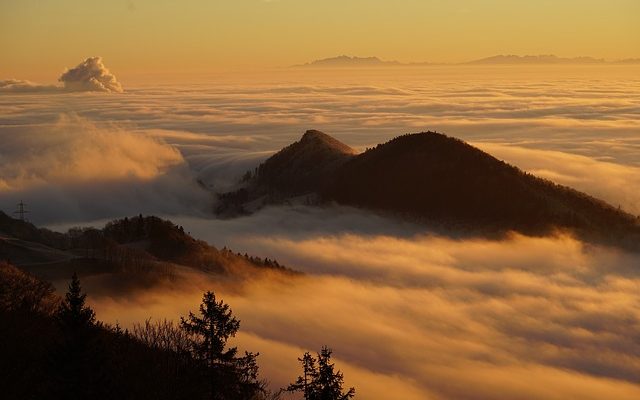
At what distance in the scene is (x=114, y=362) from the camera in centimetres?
4666

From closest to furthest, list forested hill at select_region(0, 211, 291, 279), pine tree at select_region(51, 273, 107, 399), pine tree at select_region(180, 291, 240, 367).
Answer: pine tree at select_region(51, 273, 107, 399)
pine tree at select_region(180, 291, 240, 367)
forested hill at select_region(0, 211, 291, 279)

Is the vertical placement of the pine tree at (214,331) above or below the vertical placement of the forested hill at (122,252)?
above

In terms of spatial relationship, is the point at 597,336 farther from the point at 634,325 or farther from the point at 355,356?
the point at 355,356

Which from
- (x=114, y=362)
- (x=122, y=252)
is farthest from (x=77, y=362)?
(x=122, y=252)

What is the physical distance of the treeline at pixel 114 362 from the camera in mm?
35406

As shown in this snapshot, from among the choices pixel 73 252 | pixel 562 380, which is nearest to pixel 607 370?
pixel 562 380

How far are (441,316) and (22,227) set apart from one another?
104344 mm

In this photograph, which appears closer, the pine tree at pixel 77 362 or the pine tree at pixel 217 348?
the pine tree at pixel 77 362

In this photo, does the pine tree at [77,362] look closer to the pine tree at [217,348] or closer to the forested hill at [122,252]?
the pine tree at [217,348]

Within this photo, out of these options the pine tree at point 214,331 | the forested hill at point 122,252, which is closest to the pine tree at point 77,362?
the pine tree at point 214,331

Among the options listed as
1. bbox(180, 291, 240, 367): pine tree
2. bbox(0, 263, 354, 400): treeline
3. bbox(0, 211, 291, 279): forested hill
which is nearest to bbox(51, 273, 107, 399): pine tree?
bbox(0, 263, 354, 400): treeline

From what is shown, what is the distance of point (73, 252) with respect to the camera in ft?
458

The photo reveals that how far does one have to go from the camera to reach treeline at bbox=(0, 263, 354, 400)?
35.4m

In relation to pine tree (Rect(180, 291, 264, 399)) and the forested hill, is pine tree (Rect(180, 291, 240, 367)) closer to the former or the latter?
pine tree (Rect(180, 291, 264, 399))
